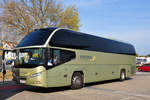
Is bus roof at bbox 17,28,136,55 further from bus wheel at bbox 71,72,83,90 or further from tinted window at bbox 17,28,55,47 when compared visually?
bus wheel at bbox 71,72,83,90

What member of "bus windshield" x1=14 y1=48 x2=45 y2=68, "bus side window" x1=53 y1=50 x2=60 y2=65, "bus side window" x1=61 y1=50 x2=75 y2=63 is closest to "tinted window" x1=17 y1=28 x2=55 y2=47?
"bus windshield" x1=14 y1=48 x2=45 y2=68

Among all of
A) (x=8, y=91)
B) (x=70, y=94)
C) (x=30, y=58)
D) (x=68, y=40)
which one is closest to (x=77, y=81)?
(x=70, y=94)

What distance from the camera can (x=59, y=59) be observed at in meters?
10.7

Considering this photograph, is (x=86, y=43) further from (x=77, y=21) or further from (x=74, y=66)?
(x=77, y=21)

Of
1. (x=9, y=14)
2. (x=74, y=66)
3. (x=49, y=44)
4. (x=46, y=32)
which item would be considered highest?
(x=9, y=14)

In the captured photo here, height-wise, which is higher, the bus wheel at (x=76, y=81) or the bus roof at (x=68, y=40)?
the bus roof at (x=68, y=40)

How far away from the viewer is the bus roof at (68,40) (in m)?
10.5

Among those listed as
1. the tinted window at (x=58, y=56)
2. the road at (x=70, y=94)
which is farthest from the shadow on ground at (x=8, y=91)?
the tinted window at (x=58, y=56)

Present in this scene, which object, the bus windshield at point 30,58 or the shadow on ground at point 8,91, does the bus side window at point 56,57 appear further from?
the shadow on ground at point 8,91

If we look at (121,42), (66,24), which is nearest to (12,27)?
(66,24)

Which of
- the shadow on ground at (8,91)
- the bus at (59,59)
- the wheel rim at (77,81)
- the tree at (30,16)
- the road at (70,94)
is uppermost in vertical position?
the tree at (30,16)

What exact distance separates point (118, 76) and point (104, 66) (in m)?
2.93

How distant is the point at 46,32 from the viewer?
10.8m

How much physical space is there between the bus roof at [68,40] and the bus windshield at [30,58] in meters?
0.39
